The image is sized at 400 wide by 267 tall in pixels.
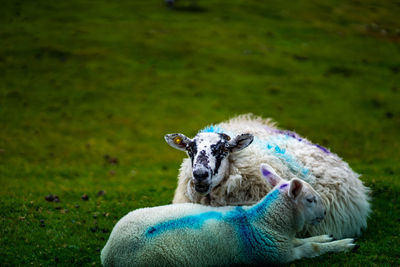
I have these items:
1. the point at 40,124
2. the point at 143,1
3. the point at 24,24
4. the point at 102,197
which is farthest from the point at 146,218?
the point at 143,1

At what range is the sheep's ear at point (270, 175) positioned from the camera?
546cm

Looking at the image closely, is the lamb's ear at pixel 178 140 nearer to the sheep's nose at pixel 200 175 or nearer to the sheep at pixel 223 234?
the sheep's nose at pixel 200 175

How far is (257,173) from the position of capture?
595cm

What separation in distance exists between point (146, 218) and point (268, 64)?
2071 centimetres

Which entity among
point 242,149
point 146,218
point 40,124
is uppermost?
point 242,149

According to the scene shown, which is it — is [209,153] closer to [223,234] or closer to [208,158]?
[208,158]

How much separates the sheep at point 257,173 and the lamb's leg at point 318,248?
606 mm

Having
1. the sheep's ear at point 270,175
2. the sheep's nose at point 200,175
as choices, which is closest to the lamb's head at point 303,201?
the sheep's ear at point 270,175

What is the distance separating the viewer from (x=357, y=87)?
21453 mm

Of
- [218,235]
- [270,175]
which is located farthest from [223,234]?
[270,175]

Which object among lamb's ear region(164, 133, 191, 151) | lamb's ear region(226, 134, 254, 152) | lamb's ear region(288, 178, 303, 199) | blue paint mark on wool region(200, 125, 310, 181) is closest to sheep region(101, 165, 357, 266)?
lamb's ear region(288, 178, 303, 199)

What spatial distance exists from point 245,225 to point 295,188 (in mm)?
824

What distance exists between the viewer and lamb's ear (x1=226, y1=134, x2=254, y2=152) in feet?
19.2

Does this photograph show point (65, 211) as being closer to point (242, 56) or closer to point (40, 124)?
point (40, 124)
